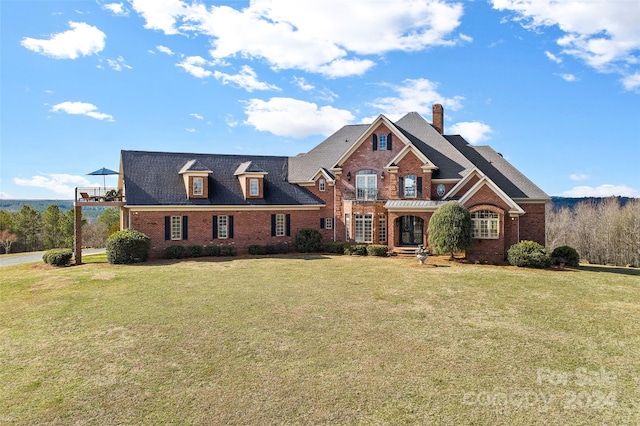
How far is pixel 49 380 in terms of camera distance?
9547 millimetres

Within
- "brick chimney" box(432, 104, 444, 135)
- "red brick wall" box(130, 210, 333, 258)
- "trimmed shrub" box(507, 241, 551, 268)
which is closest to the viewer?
"trimmed shrub" box(507, 241, 551, 268)

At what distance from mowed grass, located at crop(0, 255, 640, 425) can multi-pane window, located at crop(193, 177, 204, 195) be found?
38.7ft

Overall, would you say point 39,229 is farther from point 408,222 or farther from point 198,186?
point 408,222

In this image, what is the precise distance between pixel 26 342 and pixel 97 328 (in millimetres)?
1927

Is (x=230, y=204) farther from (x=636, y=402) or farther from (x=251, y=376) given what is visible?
A: (x=636, y=402)

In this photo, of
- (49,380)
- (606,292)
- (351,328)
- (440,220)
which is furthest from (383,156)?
(49,380)

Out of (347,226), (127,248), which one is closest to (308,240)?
(347,226)

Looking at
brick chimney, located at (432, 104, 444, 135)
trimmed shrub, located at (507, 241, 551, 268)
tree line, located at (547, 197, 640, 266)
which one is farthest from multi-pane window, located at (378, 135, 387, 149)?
tree line, located at (547, 197, 640, 266)

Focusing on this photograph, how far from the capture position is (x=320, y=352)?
36.2 feet

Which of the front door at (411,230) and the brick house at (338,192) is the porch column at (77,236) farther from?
the front door at (411,230)

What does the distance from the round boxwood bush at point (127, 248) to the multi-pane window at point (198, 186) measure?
5.56 metres

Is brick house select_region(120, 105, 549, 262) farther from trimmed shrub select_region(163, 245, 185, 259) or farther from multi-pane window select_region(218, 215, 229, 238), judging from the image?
trimmed shrub select_region(163, 245, 185, 259)

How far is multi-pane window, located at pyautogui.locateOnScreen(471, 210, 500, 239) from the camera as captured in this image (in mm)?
26469

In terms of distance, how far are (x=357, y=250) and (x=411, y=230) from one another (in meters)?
5.45
